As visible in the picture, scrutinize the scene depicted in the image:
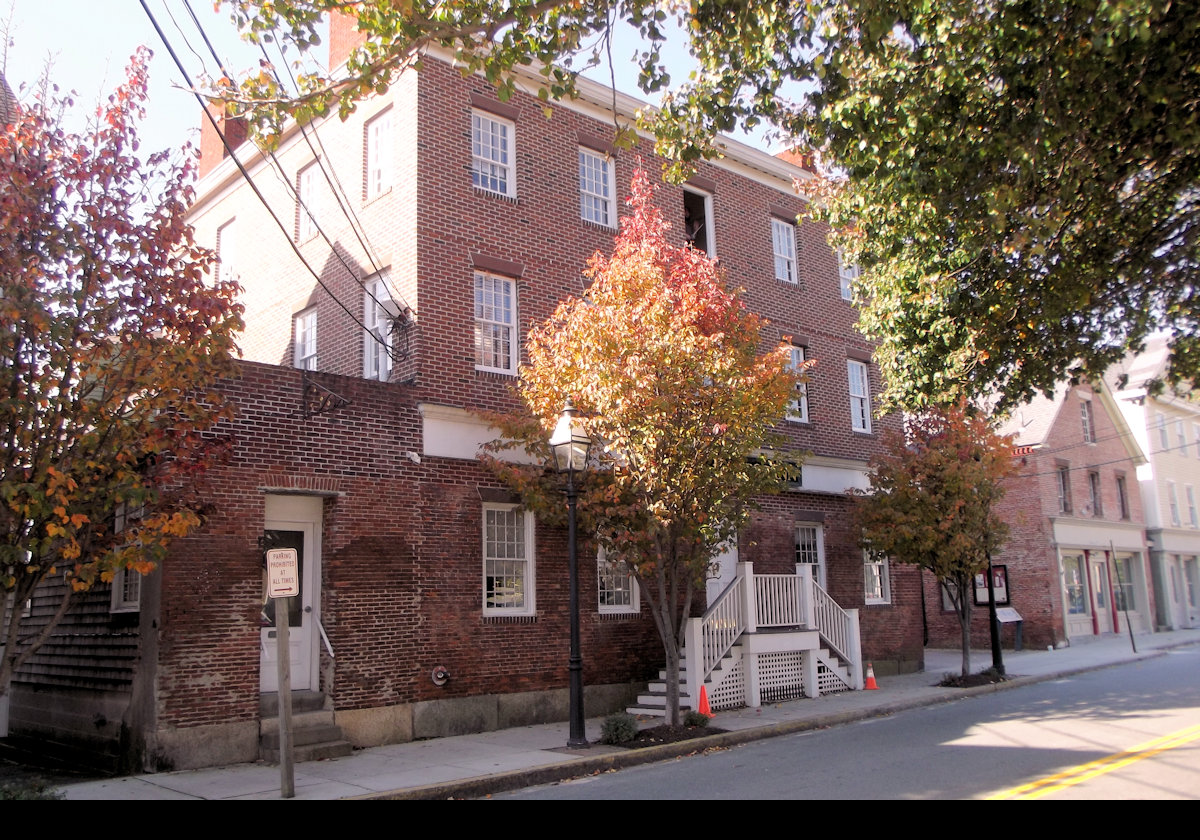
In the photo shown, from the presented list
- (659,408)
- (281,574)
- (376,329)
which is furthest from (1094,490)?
(281,574)

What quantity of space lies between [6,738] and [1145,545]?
37.7m

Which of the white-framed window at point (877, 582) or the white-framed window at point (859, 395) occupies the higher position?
the white-framed window at point (859, 395)

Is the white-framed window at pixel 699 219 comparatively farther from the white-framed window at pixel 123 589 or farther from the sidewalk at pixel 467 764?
the white-framed window at pixel 123 589

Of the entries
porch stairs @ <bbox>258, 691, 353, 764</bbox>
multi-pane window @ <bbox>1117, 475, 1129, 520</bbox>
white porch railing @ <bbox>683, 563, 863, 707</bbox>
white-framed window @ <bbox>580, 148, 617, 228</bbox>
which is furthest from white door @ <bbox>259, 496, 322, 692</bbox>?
multi-pane window @ <bbox>1117, 475, 1129, 520</bbox>

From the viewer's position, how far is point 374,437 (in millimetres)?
13719

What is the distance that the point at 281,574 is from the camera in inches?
384

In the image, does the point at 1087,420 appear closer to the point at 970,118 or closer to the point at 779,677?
the point at 779,677

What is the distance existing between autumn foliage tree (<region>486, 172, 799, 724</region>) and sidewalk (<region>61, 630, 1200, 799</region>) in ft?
5.99

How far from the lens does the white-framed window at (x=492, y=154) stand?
16.1m

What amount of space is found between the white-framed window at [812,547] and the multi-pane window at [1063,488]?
15068 millimetres

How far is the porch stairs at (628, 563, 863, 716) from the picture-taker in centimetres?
1581

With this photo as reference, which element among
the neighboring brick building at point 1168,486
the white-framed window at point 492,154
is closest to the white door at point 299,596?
the white-framed window at point 492,154

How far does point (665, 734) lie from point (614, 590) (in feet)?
12.4

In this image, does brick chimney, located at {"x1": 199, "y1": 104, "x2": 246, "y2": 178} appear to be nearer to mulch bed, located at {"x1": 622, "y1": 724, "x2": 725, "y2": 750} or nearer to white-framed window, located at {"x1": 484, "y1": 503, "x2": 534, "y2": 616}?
white-framed window, located at {"x1": 484, "y1": 503, "x2": 534, "y2": 616}
